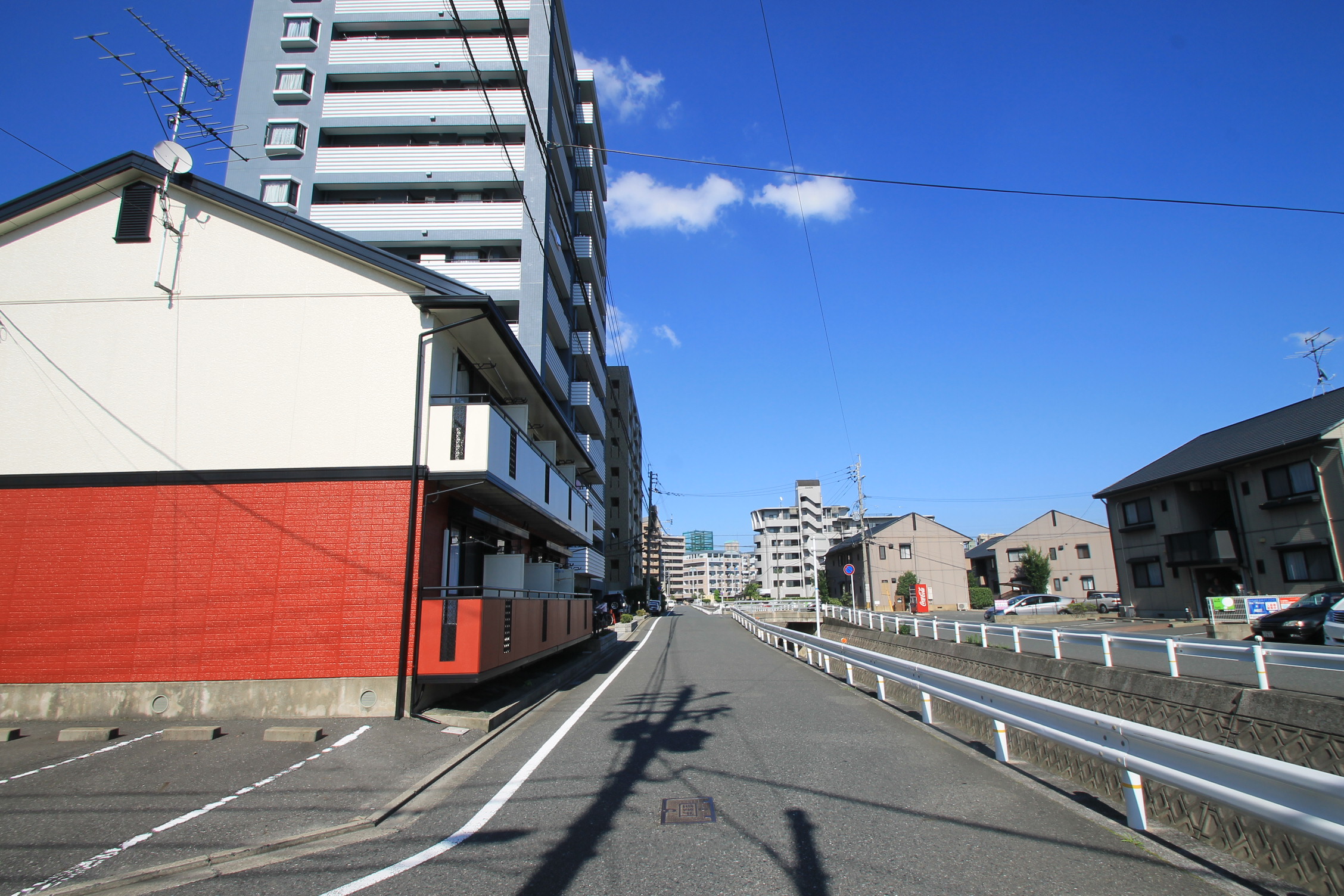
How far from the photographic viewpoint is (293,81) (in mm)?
31281

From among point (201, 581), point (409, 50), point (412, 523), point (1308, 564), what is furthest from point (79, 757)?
point (1308, 564)

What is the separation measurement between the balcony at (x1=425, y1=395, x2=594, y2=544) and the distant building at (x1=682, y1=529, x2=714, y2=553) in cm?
9964

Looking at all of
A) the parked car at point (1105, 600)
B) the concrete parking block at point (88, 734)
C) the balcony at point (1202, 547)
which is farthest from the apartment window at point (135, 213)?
the parked car at point (1105, 600)

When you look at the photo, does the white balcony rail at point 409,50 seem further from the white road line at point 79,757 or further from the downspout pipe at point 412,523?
the white road line at point 79,757

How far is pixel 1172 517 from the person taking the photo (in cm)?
3170

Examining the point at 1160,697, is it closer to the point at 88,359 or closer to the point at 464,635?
the point at 464,635

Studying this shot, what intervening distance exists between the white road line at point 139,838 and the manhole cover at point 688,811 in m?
3.90

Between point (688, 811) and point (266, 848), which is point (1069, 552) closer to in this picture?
point (688, 811)

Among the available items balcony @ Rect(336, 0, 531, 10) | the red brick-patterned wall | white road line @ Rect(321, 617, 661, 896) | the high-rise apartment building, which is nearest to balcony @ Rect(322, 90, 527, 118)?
the high-rise apartment building

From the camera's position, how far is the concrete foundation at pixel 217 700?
9.61m

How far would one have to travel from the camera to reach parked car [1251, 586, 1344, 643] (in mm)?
16625

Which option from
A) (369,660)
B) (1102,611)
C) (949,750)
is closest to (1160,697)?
(949,750)

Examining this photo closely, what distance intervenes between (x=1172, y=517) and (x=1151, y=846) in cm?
3433

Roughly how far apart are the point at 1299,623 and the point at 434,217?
106ft
